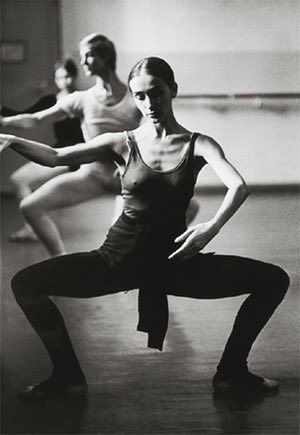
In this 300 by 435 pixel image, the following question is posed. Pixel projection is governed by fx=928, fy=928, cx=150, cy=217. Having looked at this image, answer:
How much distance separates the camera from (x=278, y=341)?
2.56 m

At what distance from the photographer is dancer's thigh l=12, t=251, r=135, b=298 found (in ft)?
6.27

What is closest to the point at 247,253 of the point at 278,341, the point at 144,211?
the point at 278,341

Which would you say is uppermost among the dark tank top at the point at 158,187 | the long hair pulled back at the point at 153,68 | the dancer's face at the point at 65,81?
the long hair pulled back at the point at 153,68

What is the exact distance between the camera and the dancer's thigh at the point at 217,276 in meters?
1.89

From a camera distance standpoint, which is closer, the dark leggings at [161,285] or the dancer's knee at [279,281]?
the dark leggings at [161,285]

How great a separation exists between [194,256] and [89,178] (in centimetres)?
80

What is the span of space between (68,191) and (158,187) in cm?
113

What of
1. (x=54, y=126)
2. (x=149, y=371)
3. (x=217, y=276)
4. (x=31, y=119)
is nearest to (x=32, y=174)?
(x=54, y=126)

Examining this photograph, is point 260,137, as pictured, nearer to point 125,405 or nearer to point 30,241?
point 30,241

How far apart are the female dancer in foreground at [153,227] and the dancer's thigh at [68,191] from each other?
57 cm

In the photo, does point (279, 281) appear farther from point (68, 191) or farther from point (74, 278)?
point (68, 191)

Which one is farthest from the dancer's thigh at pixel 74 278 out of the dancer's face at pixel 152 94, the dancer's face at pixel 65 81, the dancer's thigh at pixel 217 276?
the dancer's face at pixel 65 81

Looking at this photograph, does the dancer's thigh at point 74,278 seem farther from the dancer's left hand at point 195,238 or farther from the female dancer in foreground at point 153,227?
the dancer's left hand at point 195,238

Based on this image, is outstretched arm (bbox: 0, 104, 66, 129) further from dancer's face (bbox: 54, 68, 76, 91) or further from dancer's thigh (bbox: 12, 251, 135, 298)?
dancer's face (bbox: 54, 68, 76, 91)
